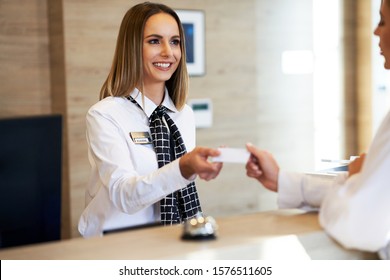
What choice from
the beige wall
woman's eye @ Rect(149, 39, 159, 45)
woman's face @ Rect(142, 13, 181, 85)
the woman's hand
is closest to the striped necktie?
woman's face @ Rect(142, 13, 181, 85)

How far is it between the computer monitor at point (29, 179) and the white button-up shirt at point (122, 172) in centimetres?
50

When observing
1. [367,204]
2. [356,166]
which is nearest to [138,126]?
[356,166]

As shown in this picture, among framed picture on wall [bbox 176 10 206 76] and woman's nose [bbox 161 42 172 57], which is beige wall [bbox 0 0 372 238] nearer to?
framed picture on wall [bbox 176 10 206 76]

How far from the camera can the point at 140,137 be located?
253 centimetres

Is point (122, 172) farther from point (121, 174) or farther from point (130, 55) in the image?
point (130, 55)

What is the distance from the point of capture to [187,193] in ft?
8.62

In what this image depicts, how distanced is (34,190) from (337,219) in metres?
0.78

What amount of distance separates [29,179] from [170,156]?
0.93m

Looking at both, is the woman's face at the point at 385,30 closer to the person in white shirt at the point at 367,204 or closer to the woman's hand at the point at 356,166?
the person in white shirt at the point at 367,204

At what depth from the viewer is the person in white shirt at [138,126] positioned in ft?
7.88

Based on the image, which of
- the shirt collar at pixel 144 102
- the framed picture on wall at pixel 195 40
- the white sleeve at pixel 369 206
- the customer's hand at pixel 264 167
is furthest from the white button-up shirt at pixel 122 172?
the framed picture on wall at pixel 195 40

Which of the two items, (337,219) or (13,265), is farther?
(337,219)

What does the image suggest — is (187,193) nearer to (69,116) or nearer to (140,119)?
(140,119)

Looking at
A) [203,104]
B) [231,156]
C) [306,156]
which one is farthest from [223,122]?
[231,156]
